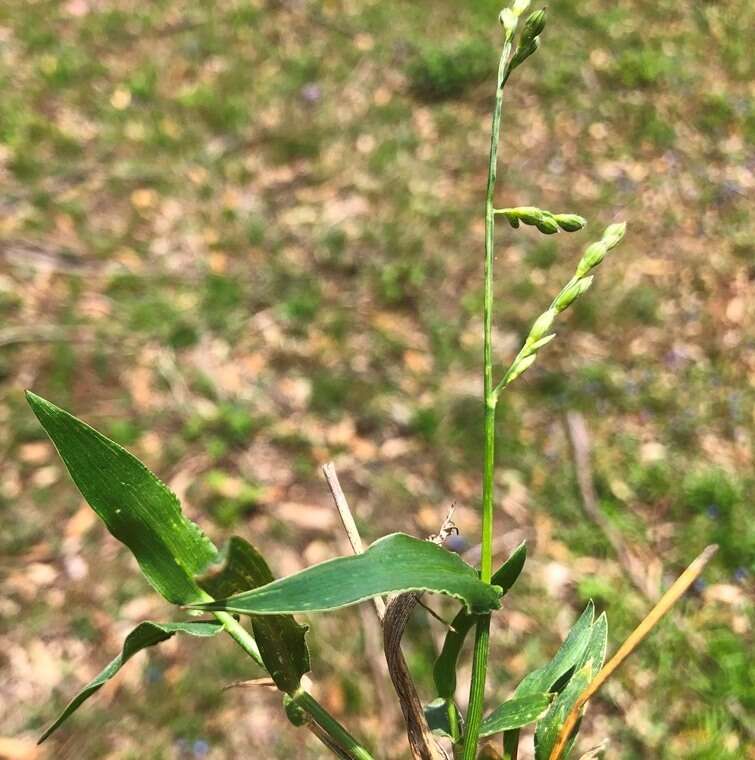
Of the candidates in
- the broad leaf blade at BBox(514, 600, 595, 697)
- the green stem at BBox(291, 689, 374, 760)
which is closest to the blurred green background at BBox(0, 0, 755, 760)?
the broad leaf blade at BBox(514, 600, 595, 697)

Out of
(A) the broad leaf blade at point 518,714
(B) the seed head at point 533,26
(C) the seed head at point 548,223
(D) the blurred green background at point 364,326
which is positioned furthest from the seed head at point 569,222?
(D) the blurred green background at point 364,326

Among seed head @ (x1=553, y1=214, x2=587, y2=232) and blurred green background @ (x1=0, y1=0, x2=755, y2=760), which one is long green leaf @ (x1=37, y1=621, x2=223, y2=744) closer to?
seed head @ (x1=553, y1=214, x2=587, y2=232)

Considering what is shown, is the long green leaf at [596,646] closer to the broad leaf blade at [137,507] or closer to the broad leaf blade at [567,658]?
the broad leaf blade at [567,658]

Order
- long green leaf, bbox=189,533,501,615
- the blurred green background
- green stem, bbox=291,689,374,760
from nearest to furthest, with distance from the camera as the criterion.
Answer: long green leaf, bbox=189,533,501,615 < green stem, bbox=291,689,374,760 < the blurred green background

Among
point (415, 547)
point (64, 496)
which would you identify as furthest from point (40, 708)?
point (415, 547)

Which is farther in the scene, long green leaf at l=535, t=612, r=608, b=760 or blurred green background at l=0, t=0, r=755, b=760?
blurred green background at l=0, t=0, r=755, b=760

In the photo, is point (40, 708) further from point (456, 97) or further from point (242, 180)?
point (456, 97)

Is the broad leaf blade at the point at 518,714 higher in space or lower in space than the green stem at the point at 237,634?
lower

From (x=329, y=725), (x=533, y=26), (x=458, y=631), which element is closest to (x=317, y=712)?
(x=329, y=725)
